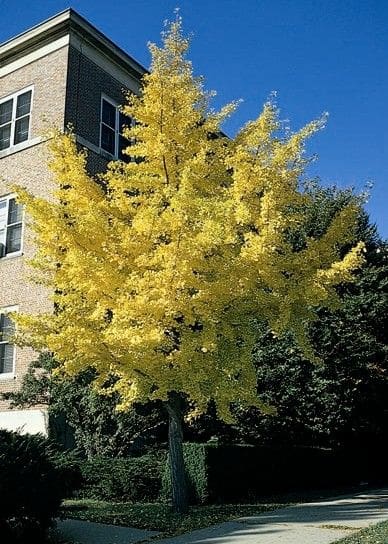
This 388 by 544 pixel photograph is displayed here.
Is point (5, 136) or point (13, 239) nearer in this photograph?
point (13, 239)

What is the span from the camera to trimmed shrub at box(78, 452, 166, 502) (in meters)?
13.8

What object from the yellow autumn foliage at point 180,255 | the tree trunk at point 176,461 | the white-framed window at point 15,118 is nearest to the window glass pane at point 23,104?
the white-framed window at point 15,118

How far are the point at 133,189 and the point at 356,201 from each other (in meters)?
4.16

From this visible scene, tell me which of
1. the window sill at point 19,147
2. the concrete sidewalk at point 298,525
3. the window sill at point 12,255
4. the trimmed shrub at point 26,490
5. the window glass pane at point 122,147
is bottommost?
the concrete sidewalk at point 298,525

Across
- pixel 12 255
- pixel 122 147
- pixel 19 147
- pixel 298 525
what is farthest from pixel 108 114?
pixel 298 525

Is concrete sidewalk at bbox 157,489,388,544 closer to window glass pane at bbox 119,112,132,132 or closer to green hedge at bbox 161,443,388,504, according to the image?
green hedge at bbox 161,443,388,504

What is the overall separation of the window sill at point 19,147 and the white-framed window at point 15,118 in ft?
0.69

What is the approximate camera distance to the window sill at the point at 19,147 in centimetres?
1959

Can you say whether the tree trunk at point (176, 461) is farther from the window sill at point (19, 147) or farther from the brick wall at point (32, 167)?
the window sill at point (19, 147)

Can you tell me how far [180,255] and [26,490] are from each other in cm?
396

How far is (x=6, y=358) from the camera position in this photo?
61.2 ft

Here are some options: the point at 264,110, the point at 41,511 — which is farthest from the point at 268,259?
the point at 41,511

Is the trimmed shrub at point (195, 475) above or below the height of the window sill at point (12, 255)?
below

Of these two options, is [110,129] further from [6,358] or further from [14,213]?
[6,358]
